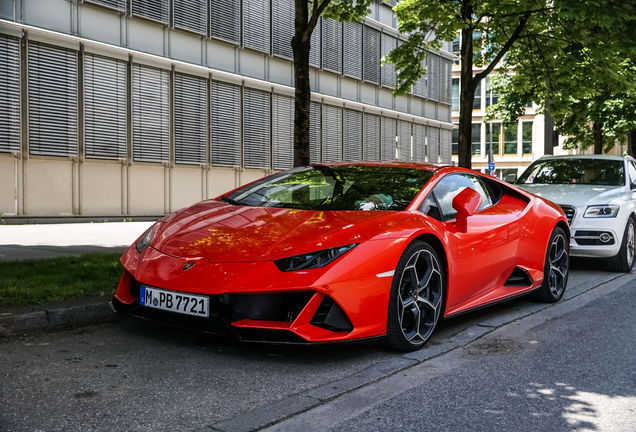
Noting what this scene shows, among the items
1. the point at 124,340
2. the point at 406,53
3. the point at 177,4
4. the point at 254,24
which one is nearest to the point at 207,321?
the point at 124,340

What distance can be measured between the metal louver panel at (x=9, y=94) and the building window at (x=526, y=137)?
4805cm

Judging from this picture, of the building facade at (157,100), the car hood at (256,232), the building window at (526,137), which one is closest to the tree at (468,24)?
the building facade at (157,100)

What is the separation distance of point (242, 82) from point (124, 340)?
18.0m

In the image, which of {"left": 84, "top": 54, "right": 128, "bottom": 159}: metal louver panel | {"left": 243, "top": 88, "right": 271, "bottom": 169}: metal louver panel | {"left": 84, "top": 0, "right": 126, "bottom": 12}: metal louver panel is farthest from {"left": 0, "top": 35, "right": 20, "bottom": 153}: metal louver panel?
{"left": 243, "top": 88, "right": 271, "bottom": 169}: metal louver panel

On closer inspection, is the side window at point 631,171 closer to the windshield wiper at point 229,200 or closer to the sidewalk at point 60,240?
the windshield wiper at point 229,200

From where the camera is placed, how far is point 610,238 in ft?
29.3

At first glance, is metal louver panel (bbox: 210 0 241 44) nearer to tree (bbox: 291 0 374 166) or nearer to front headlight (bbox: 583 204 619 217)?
tree (bbox: 291 0 374 166)

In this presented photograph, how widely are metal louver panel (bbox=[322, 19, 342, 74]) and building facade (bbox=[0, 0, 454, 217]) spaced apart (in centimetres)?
7

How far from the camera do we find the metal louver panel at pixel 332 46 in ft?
81.6

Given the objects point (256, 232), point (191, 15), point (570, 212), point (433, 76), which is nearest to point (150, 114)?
point (191, 15)

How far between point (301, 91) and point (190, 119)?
36.8 ft

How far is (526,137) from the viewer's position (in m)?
57.5

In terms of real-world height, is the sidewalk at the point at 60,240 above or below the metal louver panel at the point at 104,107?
below

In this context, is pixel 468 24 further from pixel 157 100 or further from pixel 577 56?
pixel 157 100
